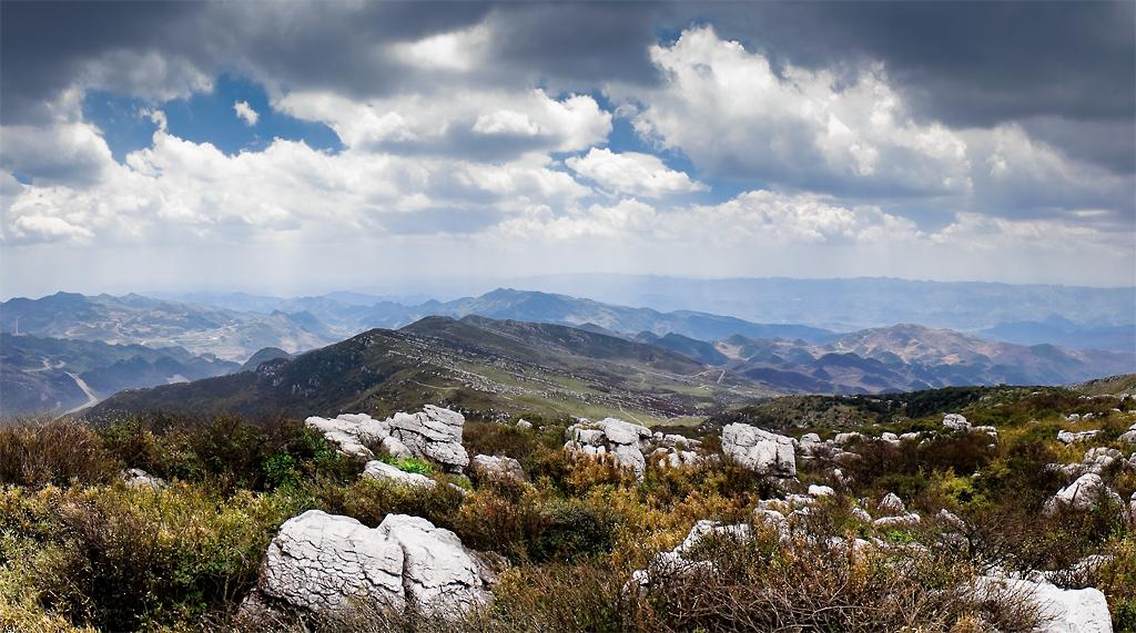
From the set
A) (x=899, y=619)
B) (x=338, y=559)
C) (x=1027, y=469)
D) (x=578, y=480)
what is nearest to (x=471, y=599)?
(x=338, y=559)

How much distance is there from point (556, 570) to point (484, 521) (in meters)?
2.30

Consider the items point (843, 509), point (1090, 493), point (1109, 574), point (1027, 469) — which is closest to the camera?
point (1109, 574)

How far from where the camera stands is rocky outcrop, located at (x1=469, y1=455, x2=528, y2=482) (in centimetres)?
1459

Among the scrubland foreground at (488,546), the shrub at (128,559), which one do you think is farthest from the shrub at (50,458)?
the shrub at (128,559)

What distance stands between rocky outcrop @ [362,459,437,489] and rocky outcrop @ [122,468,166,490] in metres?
4.18

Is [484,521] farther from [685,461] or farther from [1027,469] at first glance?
[1027,469]

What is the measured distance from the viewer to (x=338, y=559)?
7512mm

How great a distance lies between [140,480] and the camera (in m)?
11.5

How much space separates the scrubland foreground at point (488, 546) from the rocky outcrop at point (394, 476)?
0.40ft

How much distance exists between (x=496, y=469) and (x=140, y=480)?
8.45 metres

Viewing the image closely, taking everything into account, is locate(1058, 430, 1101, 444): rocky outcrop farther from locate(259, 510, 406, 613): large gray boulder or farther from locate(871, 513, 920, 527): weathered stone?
locate(259, 510, 406, 613): large gray boulder

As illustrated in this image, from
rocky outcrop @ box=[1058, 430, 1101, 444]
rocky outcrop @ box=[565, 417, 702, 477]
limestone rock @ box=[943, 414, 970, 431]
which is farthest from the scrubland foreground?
limestone rock @ box=[943, 414, 970, 431]

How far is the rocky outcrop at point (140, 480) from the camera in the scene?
10781 millimetres

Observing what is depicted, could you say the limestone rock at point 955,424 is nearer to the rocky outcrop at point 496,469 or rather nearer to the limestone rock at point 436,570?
the rocky outcrop at point 496,469
